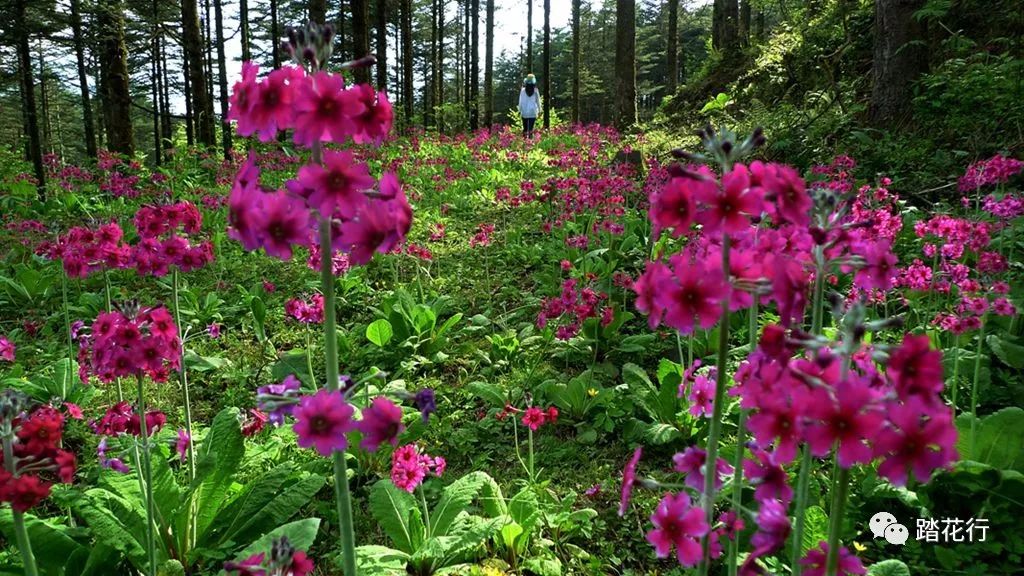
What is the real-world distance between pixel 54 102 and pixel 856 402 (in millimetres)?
48528

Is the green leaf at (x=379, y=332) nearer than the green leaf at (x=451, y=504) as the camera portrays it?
No

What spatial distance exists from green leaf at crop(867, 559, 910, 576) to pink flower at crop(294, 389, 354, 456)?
1857 millimetres

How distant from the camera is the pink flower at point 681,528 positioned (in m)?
1.22

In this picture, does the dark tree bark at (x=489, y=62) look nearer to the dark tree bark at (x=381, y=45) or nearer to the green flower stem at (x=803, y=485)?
the dark tree bark at (x=381, y=45)

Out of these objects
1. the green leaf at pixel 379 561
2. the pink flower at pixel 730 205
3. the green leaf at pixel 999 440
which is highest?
the pink flower at pixel 730 205

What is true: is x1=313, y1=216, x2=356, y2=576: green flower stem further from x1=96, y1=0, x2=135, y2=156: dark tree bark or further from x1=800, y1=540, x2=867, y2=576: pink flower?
x1=96, y1=0, x2=135, y2=156: dark tree bark

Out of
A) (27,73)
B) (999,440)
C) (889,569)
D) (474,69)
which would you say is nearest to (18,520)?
(889,569)

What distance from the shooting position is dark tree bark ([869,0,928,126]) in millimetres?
6578

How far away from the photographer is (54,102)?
37.3m

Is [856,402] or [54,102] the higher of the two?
[54,102]

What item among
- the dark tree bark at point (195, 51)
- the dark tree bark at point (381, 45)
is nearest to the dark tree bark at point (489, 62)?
the dark tree bark at point (381, 45)

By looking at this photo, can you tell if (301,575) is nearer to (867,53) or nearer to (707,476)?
(707,476)

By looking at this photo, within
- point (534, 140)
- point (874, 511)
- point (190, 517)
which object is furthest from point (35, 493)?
point (534, 140)

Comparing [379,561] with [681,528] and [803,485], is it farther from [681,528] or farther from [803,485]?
[803,485]
